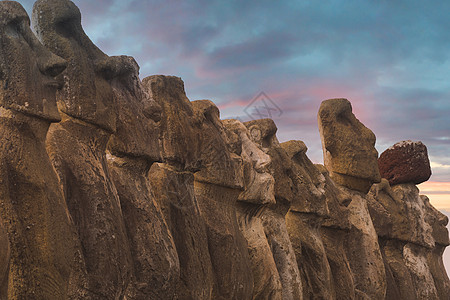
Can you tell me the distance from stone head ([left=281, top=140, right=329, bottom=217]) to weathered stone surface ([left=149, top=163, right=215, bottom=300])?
262 cm

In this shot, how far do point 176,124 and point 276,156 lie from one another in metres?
2.27

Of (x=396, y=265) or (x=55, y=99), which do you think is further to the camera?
(x=396, y=265)

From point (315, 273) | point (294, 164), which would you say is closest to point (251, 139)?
point (294, 164)

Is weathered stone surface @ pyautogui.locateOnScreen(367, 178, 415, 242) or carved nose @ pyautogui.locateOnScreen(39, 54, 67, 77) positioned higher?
weathered stone surface @ pyautogui.locateOnScreen(367, 178, 415, 242)

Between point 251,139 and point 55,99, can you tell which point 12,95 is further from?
point 251,139

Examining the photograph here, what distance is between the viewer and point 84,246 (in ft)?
13.0

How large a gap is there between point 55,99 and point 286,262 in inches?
150

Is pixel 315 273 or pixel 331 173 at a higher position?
pixel 331 173

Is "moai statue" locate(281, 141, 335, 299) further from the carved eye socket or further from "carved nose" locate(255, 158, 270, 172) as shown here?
the carved eye socket

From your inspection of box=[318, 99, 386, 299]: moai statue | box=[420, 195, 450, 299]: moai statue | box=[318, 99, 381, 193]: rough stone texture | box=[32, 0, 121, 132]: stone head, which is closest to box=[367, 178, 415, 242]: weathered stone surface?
box=[318, 99, 386, 299]: moai statue

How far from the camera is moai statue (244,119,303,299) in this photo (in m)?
6.94

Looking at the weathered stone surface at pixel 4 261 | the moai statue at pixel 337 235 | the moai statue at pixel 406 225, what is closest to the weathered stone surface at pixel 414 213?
the moai statue at pixel 406 225

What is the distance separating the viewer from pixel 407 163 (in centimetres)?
1127

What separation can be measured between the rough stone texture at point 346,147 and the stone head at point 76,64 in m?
5.16
